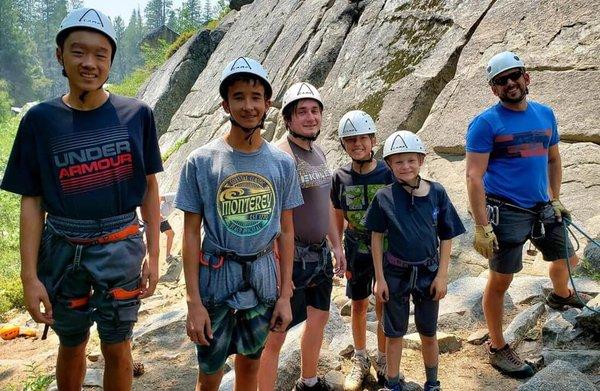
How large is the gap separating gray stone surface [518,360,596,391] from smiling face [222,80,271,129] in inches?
93.5

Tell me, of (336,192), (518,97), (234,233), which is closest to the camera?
(234,233)

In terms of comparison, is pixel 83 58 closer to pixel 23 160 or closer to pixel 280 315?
pixel 23 160

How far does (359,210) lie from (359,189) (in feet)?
0.58

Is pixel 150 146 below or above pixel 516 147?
above

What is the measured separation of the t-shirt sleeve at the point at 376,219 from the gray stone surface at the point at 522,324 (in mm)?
1898

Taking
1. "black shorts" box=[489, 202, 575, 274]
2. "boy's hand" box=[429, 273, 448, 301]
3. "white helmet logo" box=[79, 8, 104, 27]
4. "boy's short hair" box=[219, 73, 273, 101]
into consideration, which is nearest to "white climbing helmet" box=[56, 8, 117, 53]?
"white helmet logo" box=[79, 8, 104, 27]

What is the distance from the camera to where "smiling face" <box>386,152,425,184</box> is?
368 centimetres

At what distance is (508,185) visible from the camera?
4137 mm

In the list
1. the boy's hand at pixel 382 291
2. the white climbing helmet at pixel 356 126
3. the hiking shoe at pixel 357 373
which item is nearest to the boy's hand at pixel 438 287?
the boy's hand at pixel 382 291

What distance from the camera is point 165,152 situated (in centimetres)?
1628

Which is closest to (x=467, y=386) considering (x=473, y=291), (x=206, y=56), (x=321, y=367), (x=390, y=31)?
(x=321, y=367)

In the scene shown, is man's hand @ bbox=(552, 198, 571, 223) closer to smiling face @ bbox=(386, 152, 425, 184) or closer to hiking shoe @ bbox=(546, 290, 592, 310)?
hiking shoe @ bbox=(546, 290, 592, 310)

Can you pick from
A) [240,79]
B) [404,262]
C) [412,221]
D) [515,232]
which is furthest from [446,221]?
[240,79]

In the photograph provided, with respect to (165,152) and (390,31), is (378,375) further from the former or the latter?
(165,152)
